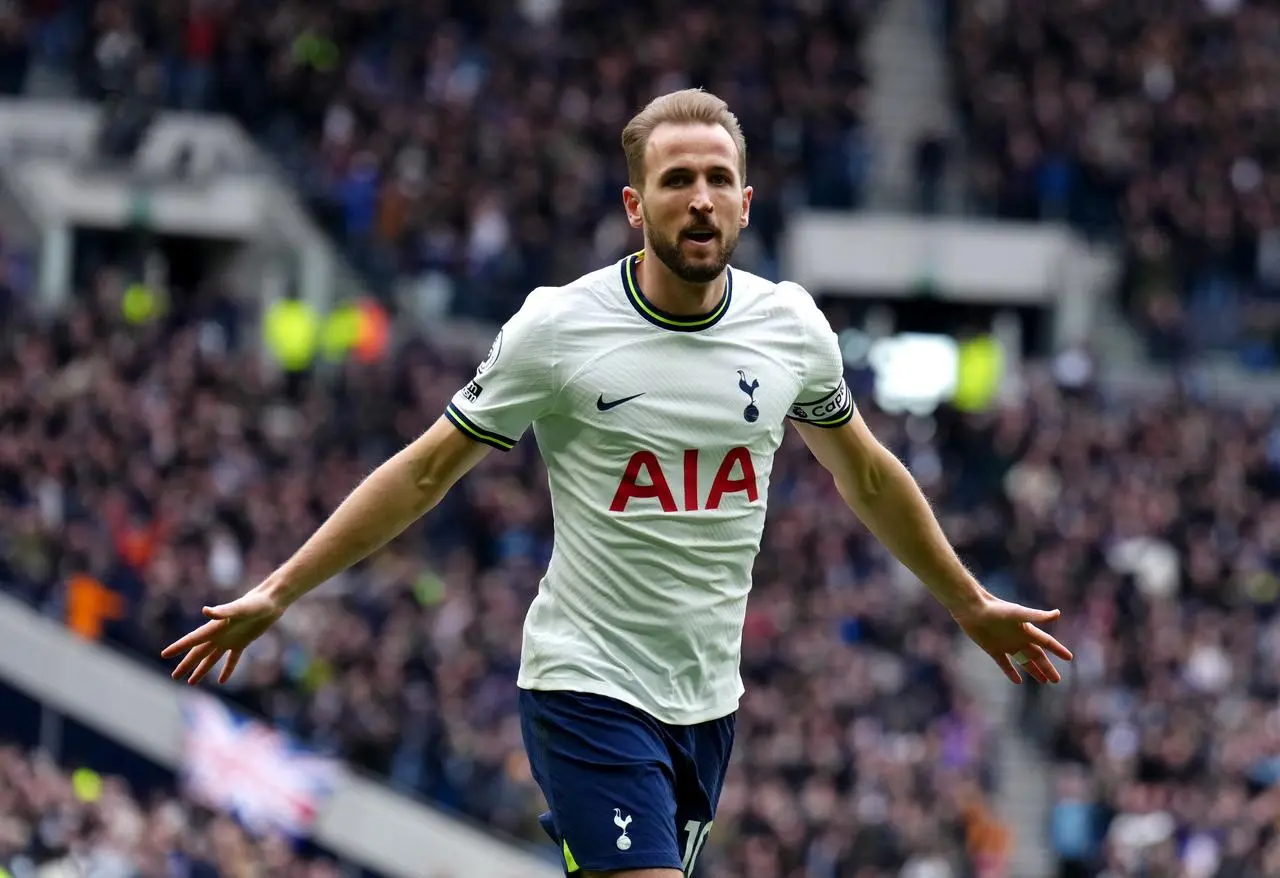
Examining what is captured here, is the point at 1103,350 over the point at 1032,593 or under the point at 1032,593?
over

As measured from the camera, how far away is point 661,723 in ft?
18.7

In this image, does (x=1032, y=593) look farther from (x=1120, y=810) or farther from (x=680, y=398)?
(x=680, y=398)

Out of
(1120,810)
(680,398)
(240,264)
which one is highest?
(680,398)

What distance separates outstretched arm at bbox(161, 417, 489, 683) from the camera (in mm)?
5602

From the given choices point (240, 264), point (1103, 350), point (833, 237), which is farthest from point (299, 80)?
point (1103, 350)

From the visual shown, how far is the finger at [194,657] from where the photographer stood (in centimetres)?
557

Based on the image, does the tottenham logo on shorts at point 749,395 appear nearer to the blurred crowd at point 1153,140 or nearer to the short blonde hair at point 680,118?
the short blonde hair at point 680,118

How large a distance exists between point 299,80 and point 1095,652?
11.2 m

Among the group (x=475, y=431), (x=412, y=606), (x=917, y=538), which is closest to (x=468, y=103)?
(x=412, y=606)

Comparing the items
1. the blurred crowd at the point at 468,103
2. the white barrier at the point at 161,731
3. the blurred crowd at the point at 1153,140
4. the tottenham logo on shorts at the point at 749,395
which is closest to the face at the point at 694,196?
the tottenham logo on shorts at the point at 749,395

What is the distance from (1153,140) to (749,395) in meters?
23.6

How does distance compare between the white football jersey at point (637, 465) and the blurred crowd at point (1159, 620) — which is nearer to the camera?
the white football jersey at point (637, 465)

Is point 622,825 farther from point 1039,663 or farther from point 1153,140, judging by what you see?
point 1153,140

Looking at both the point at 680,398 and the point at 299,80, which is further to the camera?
the point at 299,80
